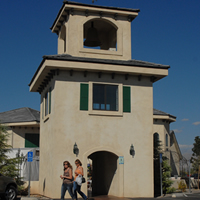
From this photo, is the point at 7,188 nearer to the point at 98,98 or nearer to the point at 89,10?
the point at 98,98

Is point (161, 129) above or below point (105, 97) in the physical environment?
below

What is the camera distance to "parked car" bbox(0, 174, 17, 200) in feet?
51.0

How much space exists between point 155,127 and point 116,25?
16.7 metres

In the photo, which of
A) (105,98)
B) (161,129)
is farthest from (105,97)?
(161,129)

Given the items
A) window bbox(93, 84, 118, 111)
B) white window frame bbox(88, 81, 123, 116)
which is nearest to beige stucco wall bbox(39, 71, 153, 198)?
white window frame bbox(88, 81, 123, 116)

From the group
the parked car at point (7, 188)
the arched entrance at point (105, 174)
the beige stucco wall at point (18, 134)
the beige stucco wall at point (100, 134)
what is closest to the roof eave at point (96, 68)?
the beige stucco wall at point (100, 134)

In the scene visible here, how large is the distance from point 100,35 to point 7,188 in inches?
440

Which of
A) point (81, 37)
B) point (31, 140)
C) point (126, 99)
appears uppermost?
point (81, 37)

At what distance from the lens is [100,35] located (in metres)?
22.6

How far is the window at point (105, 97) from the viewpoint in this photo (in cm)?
1878

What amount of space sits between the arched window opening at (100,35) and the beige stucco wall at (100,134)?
10.0ft

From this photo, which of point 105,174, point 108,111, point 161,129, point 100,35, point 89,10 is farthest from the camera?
point 161,129

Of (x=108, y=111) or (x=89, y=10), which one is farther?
(x=89, y=10)

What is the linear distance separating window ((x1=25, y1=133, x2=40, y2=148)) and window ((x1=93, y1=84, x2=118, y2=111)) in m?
14.7
